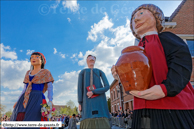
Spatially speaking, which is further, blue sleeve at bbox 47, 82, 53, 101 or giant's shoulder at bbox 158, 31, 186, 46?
blue sleeve at bbox 47, 82, 53, 101

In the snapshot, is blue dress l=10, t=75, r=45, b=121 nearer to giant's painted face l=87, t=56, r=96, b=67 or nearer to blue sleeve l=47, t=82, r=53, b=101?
blue sleeve l=47, t=82, r=53, b=101

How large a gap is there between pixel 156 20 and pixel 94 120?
7.18 feet

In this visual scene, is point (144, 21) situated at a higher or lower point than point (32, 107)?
higher

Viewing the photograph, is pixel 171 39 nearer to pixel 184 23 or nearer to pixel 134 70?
pixel 134 70

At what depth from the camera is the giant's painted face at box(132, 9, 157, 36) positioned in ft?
5.55

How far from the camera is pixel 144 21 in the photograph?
1.70m

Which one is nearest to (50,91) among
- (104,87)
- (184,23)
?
(104,87)

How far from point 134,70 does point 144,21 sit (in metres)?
0.80

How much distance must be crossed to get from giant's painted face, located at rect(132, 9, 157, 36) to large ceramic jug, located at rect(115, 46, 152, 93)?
61cm

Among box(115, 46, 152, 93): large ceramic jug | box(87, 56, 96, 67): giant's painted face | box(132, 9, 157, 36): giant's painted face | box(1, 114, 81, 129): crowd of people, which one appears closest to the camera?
box(115, 46, 152, 93): large ceramic jug

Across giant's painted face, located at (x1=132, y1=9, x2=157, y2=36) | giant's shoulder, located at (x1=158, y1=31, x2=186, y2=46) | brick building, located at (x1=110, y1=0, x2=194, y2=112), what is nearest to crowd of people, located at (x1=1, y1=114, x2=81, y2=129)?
giant's painted face, located at (x1=132, y1=9, x2=157, y2=36)

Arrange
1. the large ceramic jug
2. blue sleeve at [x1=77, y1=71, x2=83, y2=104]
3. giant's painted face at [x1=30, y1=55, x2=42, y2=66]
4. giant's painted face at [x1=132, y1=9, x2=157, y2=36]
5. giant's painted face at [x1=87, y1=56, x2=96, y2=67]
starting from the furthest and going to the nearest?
giant's painted face at [x1=87, y1=56, x2=96, y2=67] → giant's painted face at [x1=30, y1=55, x2=42, y2=66] → blue sleeve at [x1=77, y1=71, x2=83, y2=104] → giant's painted face at [x1=132, y1=9, x2=157, y2=36] → the large ceramic jug

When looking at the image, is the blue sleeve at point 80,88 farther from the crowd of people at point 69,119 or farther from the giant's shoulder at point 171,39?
the crowd of people at point 69,119

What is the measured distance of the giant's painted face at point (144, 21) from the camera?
169 centimetres
